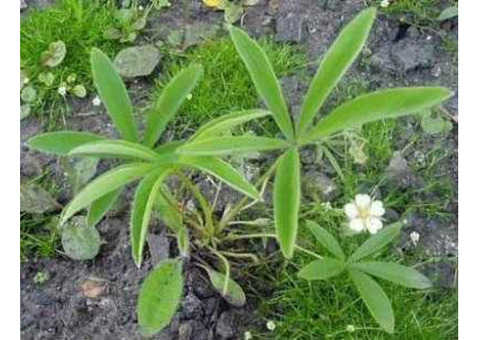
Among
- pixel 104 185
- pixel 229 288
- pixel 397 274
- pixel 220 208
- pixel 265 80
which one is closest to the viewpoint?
pixel 104 185

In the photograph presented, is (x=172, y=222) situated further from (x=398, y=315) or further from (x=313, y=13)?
(x=313, y=13)

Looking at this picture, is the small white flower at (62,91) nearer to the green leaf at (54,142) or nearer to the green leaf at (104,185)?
the green leaf at (54,142)

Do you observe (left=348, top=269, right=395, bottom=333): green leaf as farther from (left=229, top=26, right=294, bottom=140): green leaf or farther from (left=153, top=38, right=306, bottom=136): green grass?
(left=153, top=38, right=306, bottom=136): green grass

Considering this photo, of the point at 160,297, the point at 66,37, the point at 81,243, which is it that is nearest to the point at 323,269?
the point at 160,297

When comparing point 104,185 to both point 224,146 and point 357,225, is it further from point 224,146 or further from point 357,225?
point 357,225

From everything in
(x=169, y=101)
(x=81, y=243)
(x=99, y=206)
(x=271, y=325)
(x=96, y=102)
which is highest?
(x=169, y=101)

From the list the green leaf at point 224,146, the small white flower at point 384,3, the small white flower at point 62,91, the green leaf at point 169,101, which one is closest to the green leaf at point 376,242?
the green leaf at point 224,146
